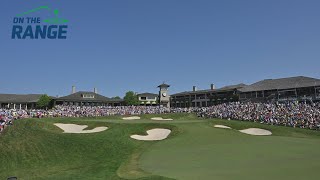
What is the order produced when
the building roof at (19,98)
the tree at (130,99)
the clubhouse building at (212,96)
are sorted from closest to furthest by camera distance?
the clubhouse building at (212,96), the building roof at (19,98), the tree at (130,99)

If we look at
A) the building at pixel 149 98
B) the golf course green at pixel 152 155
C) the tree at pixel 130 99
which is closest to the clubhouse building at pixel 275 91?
the building at pixel 149 98

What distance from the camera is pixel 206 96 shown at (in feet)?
356

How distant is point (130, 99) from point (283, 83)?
51.4 meters

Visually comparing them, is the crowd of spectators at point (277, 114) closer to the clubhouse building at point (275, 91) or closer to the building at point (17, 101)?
the clubhouse building at point (275, 91)

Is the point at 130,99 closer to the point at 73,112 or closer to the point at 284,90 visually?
the point at 73,112

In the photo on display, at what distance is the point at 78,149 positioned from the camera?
29344mm

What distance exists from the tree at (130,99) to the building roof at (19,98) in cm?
2925

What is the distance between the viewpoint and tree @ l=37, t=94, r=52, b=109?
3595 inches

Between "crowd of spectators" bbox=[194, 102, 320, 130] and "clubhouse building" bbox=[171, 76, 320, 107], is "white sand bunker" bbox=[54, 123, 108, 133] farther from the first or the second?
"clubhouse building" bbox=[171, 76, 320, 107]

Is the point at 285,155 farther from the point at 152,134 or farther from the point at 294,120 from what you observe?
the point at 294,120

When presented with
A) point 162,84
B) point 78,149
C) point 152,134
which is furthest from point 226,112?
point 162,84

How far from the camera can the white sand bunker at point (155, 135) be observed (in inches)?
1341

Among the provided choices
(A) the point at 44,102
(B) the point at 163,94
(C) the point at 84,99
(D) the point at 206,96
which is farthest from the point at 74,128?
(D) the point at 206,96

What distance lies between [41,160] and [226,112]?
128 feet
